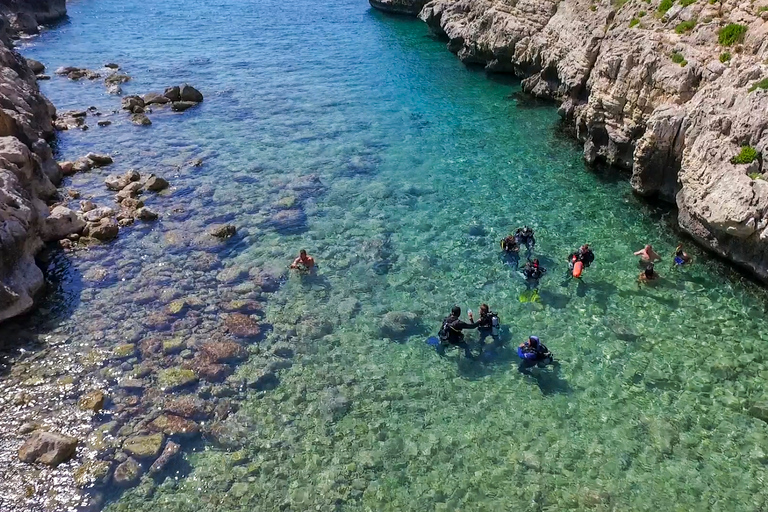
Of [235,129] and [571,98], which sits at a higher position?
[571,98]

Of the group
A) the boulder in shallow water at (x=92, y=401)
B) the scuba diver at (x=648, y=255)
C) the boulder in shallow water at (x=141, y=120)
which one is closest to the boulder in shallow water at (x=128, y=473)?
the boulder in shallow water at (x=92, y=401)

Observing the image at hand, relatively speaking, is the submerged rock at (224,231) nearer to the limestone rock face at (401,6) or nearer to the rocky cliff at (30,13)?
the limestone rock face at (401,6)

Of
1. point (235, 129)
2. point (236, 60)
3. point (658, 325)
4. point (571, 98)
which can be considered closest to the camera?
point (658, 325)

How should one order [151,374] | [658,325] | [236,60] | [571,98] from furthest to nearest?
[236,60] → [571,98] → [658,325] → [151,374]

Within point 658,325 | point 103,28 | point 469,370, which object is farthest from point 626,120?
point 103,28

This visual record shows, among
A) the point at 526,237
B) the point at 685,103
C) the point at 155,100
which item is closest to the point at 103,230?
the point at 526,237

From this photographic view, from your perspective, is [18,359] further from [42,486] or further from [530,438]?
[530,438]
